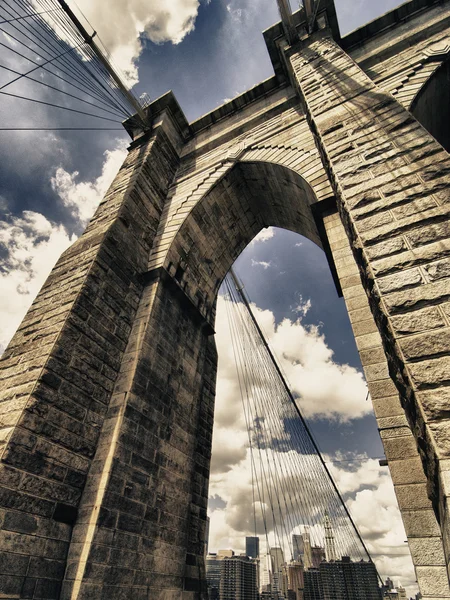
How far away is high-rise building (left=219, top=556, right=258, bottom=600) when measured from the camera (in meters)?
114

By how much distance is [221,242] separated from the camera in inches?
348

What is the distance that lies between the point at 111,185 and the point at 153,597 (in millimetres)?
8352

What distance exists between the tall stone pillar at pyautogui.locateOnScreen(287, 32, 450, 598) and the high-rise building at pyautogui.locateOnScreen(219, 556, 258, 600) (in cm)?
14992

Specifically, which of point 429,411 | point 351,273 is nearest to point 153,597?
point 429,411

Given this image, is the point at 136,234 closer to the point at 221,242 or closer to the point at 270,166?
the point at 221,242

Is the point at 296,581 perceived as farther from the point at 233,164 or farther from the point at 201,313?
the point at 233,164

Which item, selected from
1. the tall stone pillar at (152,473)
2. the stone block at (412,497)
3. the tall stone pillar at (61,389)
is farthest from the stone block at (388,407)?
the tall stone pillar at (61,389)

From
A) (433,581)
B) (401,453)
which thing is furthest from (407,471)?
(433,581)

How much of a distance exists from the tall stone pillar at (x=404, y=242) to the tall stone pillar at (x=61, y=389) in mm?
3850

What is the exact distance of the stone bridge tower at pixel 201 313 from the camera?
262 centimetres

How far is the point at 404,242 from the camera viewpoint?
2781 millimetres

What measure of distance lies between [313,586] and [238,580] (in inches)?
1305

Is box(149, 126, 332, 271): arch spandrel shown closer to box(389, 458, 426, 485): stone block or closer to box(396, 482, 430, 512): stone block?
box(389, 458, 426, 485): stone block

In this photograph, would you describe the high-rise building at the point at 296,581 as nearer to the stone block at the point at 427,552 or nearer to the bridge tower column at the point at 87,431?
the bridge tower column at the point at 87,431
